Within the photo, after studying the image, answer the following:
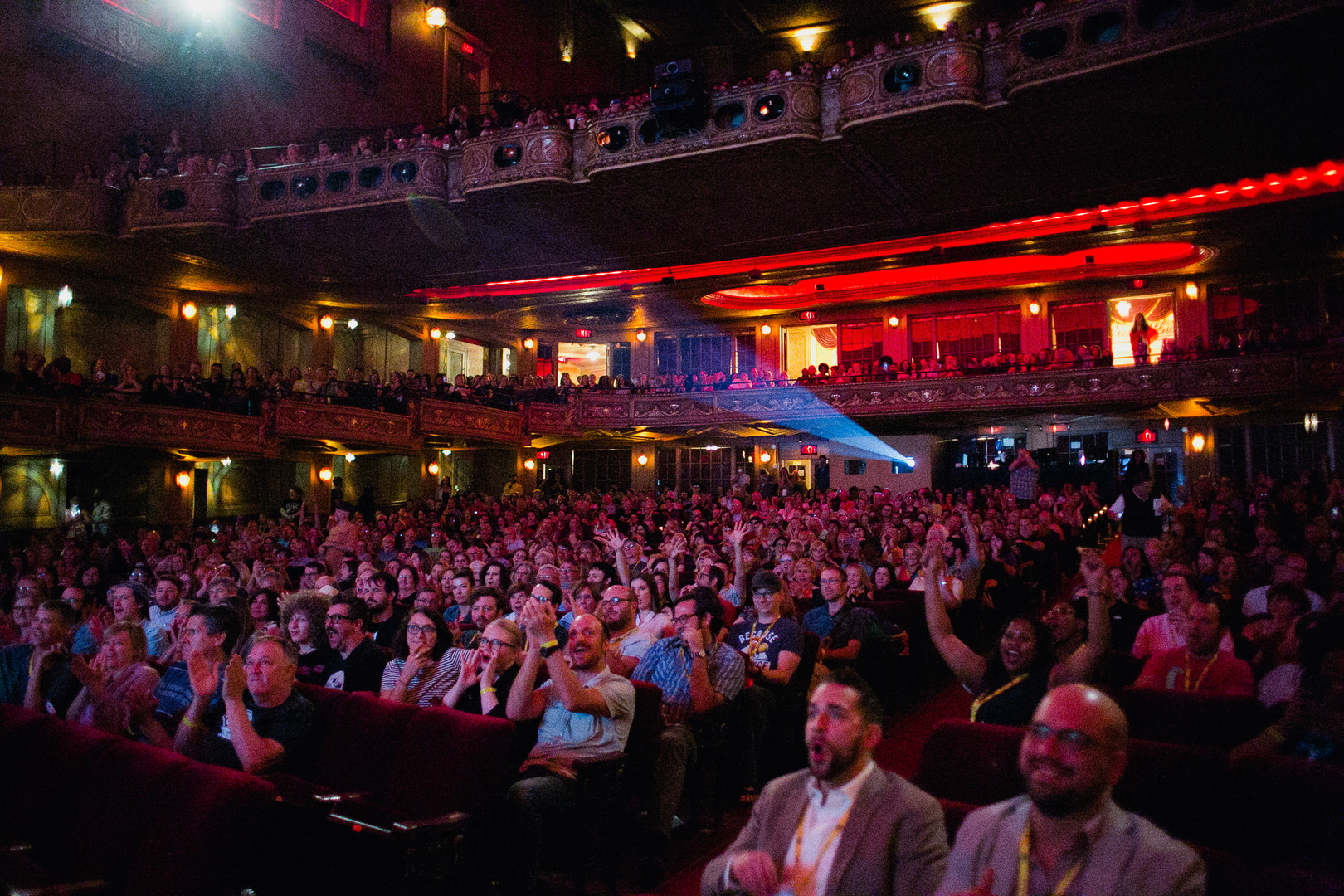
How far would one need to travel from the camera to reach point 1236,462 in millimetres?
18312

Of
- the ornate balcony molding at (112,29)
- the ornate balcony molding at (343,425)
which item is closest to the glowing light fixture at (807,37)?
the ornate balcony molding at (343,425)

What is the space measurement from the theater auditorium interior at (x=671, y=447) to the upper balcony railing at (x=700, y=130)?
2.5 inches

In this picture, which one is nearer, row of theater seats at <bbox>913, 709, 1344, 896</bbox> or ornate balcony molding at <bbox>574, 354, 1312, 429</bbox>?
row of theater seats at <bbox>913, 709, 1344, 896</bbox>

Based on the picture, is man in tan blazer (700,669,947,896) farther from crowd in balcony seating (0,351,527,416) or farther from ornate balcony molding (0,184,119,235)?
ornate balcony molding (0,184,119,235)

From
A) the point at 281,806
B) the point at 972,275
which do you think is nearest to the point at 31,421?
the point at 281,806

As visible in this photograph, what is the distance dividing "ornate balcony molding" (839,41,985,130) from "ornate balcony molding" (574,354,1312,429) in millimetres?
8555

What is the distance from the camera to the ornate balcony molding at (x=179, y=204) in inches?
538

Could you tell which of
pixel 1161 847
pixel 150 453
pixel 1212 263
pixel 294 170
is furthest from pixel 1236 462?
pixel 150 453

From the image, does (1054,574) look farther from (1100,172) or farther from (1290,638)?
(1290,638)

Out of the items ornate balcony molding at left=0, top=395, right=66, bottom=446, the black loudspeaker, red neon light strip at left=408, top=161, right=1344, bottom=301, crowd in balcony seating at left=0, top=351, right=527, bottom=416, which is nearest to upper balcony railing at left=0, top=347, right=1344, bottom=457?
ornate balcony molding at left=0, top=395, right=66, bottom=446

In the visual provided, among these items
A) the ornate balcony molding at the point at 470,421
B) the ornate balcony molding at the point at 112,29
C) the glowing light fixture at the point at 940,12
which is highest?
the glowing light fixture at the point at 940,12

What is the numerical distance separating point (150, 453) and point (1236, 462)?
68.5ft

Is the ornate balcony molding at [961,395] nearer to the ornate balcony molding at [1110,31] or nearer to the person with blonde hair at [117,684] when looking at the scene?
the ornate balcony molding at [1110,31]

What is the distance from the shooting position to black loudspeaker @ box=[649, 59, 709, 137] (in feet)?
37.6
